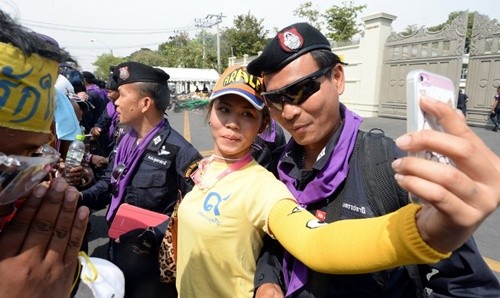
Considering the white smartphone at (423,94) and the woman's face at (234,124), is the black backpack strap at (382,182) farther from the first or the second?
the woman's face at (234,124)

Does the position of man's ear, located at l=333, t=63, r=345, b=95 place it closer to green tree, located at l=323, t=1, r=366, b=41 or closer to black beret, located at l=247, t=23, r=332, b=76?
black beret, located at l=247, t=23, r=332, b=76

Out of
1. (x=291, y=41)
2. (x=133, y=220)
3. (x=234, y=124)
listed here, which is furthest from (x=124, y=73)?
(x=291, y=41)

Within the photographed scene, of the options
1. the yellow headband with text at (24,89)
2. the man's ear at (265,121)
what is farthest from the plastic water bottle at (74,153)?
the yellow headband with text at (24,89)

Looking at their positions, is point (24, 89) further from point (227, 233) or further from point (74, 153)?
point (74, 153)

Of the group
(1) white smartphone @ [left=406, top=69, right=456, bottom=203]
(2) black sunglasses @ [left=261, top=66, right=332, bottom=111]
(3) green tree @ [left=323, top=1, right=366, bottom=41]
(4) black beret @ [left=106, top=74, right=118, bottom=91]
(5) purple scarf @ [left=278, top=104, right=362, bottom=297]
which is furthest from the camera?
(3) green tree @ [left=323, top=1, right=366, bottom=41]

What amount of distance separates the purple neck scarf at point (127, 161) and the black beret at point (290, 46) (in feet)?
4.73

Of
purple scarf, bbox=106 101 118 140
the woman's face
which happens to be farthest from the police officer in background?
purple scarf, bbox=106 101 118 140

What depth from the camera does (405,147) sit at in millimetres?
700

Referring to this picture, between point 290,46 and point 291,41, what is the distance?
0.09 feet

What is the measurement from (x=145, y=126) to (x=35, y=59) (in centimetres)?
194

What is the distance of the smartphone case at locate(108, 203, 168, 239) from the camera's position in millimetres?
2232

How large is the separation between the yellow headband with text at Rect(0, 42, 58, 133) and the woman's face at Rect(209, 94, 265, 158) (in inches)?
35.1

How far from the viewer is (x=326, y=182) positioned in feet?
4.52

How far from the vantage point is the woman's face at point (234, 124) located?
175 cm
